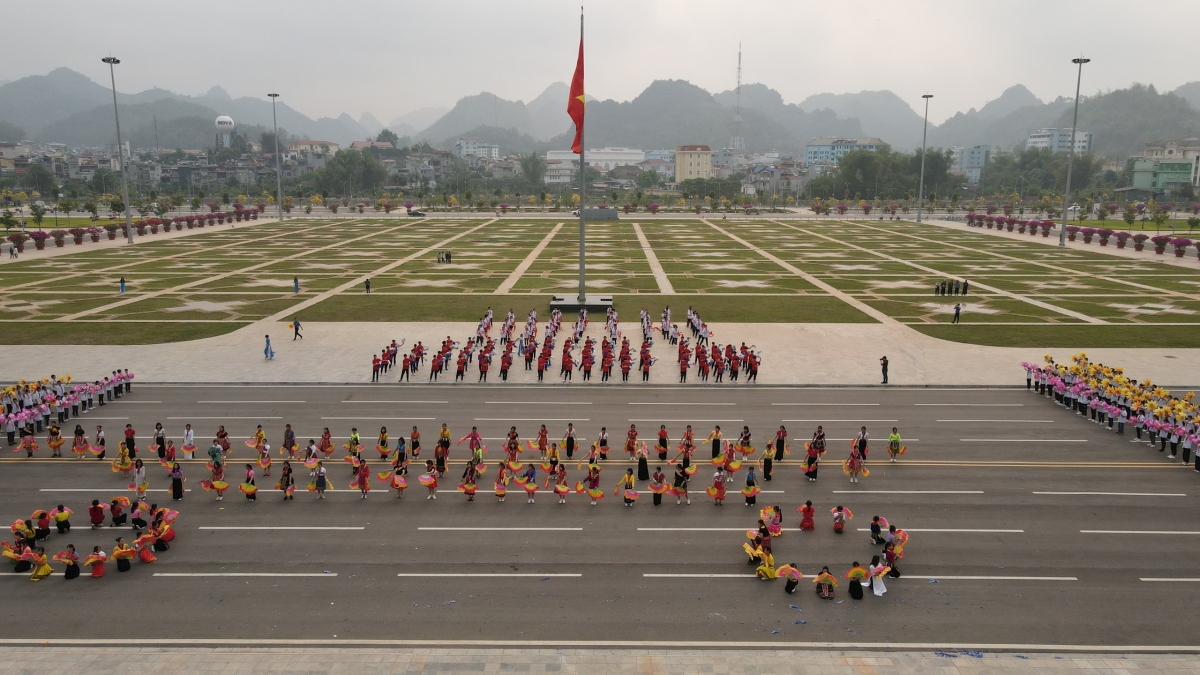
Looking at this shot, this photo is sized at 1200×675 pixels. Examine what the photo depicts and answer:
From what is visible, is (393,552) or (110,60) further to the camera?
(110,60)

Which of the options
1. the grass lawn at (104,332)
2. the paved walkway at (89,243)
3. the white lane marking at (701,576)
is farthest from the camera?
the paved walkway at (89,243)

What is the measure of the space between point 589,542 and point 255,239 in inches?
2898

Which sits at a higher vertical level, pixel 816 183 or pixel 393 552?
pixel 816 183

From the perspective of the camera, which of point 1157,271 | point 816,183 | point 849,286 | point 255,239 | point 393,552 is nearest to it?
point 393,552

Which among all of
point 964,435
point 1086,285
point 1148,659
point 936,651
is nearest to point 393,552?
point 936,651

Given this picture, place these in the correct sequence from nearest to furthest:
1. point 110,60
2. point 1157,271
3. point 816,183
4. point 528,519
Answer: point 528,519
point 1157,271
point 110,60
point 816,183

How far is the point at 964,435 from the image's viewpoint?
2328 cm

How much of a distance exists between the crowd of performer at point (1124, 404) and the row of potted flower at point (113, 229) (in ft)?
247

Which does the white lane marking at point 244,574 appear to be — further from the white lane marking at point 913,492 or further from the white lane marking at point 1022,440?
the white lane marking at point 1022,440

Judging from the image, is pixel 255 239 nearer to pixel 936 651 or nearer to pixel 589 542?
pixel 589 542

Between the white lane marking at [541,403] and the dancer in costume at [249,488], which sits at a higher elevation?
the white lane marking at [541,403]

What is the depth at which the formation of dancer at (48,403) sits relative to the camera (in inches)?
859

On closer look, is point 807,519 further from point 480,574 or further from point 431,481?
point 431,481

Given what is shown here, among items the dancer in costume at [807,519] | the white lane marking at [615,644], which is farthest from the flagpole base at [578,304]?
the white lane marking at [615,644]
